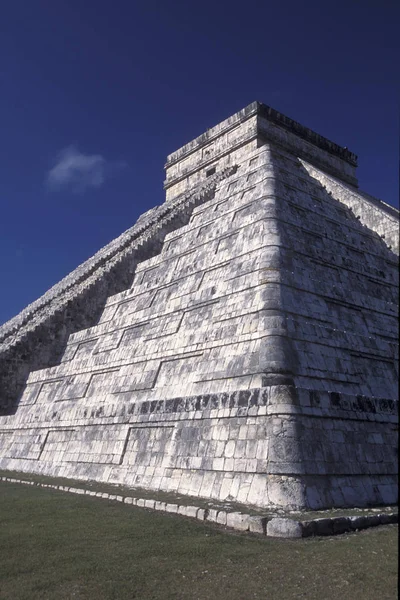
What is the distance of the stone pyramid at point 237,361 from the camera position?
8547mm

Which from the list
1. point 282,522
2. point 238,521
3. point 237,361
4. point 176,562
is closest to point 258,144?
point 237,361

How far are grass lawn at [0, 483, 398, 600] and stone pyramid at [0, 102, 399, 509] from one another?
5.24 feet

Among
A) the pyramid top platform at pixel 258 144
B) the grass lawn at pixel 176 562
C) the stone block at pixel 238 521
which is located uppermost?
the pyramid top platform at pixel 258 144

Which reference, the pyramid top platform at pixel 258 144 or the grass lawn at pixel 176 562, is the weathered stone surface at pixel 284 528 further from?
the pyramid top platform at pixel 258 144

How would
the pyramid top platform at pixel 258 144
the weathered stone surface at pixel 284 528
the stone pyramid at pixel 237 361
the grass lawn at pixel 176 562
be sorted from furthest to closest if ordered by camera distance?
the pyramid top platform at pixel 258 144 → the stone pyramid at pixel 237 361 → the weathered stone surface at pixel 284 528 → the grass lawn at pixel 176 562

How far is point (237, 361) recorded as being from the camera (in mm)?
9930

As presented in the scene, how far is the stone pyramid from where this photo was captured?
8.55 metres

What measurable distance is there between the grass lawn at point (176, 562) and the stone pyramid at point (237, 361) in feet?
5.24

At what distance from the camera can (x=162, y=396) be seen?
36.6 feet

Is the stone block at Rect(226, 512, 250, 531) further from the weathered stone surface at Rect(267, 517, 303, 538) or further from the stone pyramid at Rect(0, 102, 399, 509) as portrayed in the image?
the stone pyramid at Rect(0, 102, 399, 509)

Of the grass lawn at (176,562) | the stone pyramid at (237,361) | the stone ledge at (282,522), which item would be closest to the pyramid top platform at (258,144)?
the stone pyramid at (237,361)

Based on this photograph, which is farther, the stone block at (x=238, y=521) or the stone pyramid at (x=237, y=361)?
the stone pyramid at (x=237, y=361)

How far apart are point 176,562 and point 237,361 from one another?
4801mm

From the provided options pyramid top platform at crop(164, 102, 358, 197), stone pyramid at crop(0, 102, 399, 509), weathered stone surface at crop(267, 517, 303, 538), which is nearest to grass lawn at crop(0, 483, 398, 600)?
weathered stone surface at crop(267, 517, 303, 538)
